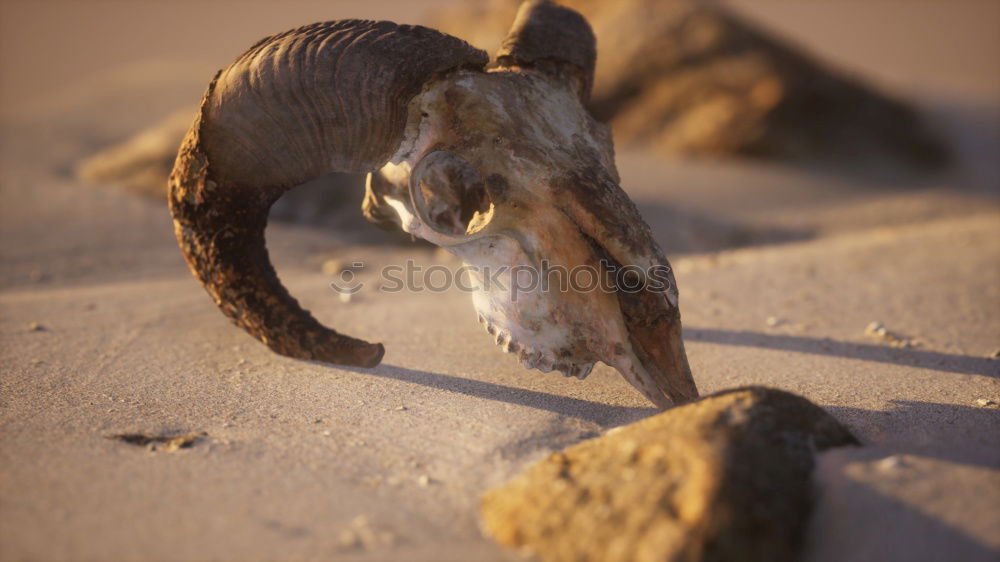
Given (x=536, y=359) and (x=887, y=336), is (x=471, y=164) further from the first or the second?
(x=887, y=336)

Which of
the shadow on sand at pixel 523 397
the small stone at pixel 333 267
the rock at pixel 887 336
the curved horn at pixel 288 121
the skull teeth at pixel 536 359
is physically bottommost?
the small stone at pixel 333 267

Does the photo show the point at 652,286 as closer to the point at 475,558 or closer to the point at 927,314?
the point at 475,558

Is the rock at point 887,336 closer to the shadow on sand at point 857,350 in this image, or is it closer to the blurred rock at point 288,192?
the shadow on sand at point 857,350

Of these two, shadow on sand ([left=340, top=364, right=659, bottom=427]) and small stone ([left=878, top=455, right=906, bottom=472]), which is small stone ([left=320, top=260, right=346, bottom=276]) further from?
small stone ([left=878, top=455, right=906, bottom=472])

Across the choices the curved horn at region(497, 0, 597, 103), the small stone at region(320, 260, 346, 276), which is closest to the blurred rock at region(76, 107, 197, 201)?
the small stone at region(320, 260, 346, 276)

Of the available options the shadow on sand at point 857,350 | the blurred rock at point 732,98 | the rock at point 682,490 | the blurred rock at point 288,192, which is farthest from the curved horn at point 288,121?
the blurred rock at point 732,98

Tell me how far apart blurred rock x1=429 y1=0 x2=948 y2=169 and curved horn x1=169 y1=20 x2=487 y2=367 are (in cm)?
624

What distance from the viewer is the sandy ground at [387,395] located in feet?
5.91

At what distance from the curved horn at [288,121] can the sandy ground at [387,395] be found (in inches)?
23.3

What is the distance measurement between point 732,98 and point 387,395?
6.70m

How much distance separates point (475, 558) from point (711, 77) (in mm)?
7538

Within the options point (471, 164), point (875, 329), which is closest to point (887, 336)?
point (875, 329)

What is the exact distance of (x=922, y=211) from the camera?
7172 mm

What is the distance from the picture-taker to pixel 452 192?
2916mm
